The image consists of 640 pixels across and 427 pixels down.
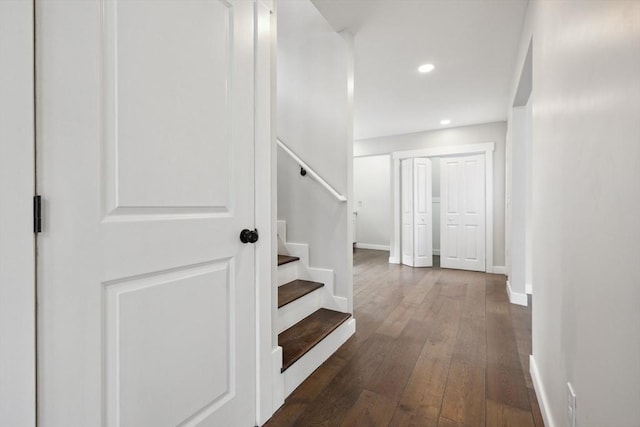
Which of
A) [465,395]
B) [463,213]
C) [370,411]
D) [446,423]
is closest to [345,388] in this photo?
[370,411]

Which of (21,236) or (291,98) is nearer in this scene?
(21,236)

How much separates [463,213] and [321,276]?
356 cm

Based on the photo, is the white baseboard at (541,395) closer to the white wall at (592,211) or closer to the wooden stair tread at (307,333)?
the white wall at (592,211)

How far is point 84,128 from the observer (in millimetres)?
804

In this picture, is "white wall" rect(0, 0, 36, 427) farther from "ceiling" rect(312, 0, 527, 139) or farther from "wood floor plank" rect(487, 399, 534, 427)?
"ceiling" rect(312, 0, 527, 139)

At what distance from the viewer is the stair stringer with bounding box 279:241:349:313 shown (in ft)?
7.80

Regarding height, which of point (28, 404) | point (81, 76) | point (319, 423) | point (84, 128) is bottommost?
point (319, 423)


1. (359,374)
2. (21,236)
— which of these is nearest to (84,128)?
(21,236)

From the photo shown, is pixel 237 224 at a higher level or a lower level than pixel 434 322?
higher

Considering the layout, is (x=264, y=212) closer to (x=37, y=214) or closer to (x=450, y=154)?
(x=37, y=214)

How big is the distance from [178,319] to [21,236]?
521mm

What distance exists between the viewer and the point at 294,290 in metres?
2.17

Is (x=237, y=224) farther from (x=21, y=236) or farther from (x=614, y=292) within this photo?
(x=614, y=292)

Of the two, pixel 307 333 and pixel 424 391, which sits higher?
pixel 307 333
